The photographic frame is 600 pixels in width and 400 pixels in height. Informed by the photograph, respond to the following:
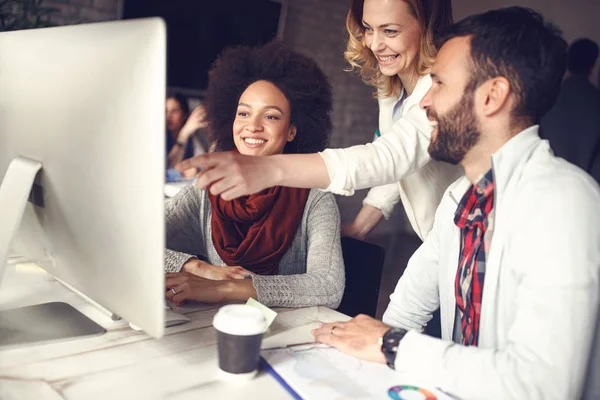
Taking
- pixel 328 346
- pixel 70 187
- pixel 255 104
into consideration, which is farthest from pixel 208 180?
pixel 255 104

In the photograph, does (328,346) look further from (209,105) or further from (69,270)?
(209,105)

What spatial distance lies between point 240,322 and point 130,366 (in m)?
0.21

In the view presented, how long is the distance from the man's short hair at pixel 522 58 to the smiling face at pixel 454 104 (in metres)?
0.02

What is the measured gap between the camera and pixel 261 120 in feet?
5.64

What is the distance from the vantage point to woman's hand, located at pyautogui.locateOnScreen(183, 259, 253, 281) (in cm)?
140

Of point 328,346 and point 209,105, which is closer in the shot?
point 328,346

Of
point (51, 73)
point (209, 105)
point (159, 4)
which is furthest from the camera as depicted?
point (159, 4)

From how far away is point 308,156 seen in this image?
1.11 metres

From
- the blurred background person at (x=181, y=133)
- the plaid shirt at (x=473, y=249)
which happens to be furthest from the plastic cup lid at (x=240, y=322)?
the blurred background person at (x=181, y=133)

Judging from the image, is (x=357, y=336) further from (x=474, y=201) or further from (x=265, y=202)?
(x=265, y=202)

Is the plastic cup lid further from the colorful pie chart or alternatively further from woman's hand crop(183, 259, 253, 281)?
woman's hand crop(183, 259, 253, 281)

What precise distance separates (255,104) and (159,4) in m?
2.35

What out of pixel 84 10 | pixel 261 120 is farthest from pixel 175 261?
pixel 84 10

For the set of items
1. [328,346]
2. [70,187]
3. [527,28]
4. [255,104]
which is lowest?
[328,346]
